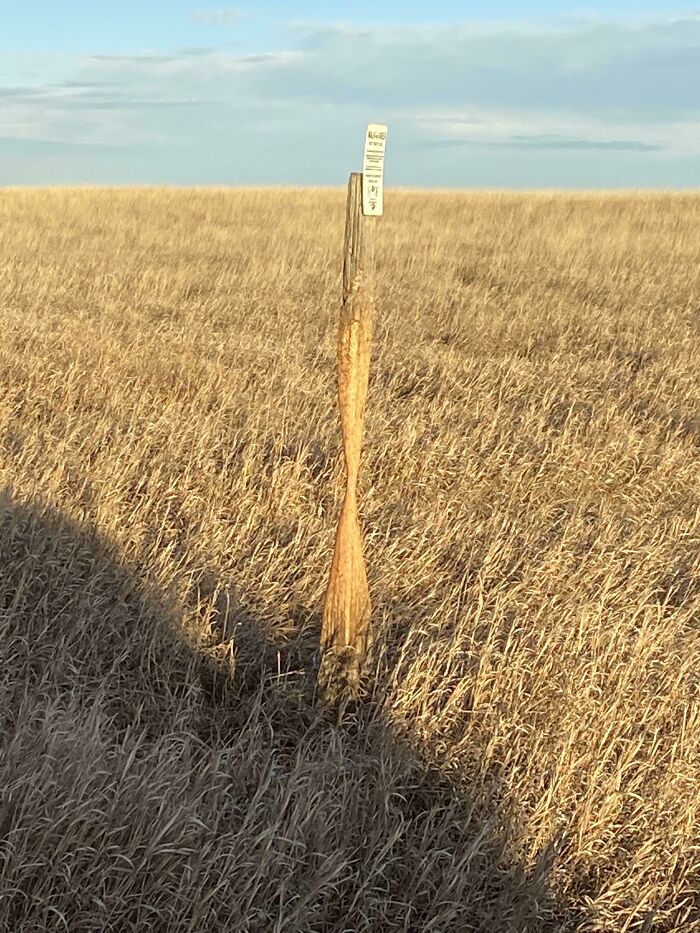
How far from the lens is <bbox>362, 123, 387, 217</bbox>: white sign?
3.07 metres

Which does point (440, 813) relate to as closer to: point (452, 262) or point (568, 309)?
point (568, 309)

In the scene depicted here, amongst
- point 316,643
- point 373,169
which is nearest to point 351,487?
point 316,643

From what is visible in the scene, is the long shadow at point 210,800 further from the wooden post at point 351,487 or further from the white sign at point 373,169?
the white sign at point 373,169

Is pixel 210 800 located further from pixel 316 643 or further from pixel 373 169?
pixel 373 169

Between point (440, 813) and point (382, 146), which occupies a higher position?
point (382, 146)

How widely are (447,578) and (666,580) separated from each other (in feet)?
3.67

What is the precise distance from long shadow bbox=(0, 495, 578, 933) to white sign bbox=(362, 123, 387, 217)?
66.7 inches

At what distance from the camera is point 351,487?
3229 millimetres

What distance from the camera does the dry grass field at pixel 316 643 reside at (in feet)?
7.55

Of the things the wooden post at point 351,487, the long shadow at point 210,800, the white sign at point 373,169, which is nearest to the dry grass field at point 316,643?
the long shadow at point 210,800

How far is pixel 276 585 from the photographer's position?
370 cm

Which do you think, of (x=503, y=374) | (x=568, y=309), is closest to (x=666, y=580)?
(x=503, y=374)

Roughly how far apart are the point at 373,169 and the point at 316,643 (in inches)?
72.7

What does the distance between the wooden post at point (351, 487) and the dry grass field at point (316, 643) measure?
14 centimetres
